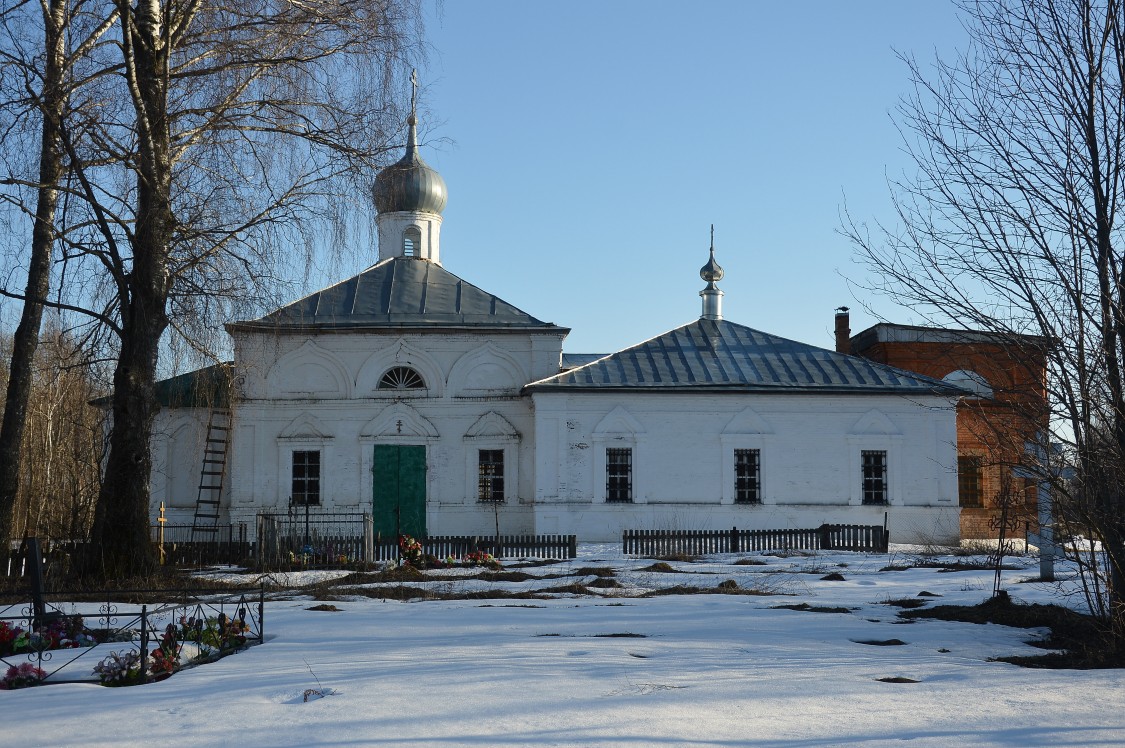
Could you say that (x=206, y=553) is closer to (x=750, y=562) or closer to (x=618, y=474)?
(x=618, y=474)

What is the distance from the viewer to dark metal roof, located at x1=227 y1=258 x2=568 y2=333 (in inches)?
1006

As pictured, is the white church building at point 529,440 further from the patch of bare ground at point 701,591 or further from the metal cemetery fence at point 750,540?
the patch of bare ground at point 701,591

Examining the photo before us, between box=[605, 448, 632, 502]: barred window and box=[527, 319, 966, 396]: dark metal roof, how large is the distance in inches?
57.8

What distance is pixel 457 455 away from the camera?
83.1 ft

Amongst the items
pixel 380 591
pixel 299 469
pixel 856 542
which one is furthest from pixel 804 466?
pixel 380 591

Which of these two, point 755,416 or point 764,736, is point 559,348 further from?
point 764,736

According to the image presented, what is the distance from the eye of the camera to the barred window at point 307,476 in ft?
83.0

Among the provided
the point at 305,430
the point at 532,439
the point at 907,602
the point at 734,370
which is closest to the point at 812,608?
the point at 907,602

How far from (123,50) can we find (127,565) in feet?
22.0

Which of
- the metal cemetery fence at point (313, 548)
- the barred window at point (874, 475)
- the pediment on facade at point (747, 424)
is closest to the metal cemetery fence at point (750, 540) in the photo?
the barred window at point (874, 475)

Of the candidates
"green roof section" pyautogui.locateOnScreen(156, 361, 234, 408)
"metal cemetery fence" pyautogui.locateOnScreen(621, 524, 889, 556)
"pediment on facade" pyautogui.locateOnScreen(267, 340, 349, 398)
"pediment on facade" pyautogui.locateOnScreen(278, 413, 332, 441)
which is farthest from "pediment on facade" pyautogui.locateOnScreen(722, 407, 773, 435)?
"green roof section" pyautogui.locateOnScreen(156, 361, 234, 408)

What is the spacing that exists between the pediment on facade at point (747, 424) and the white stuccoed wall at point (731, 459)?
0.07 feet

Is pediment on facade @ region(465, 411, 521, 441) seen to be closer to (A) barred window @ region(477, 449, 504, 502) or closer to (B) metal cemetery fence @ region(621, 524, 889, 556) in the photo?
(A) barred window @ region(477, 449, 504, 502)

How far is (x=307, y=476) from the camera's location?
2539 centimetres
